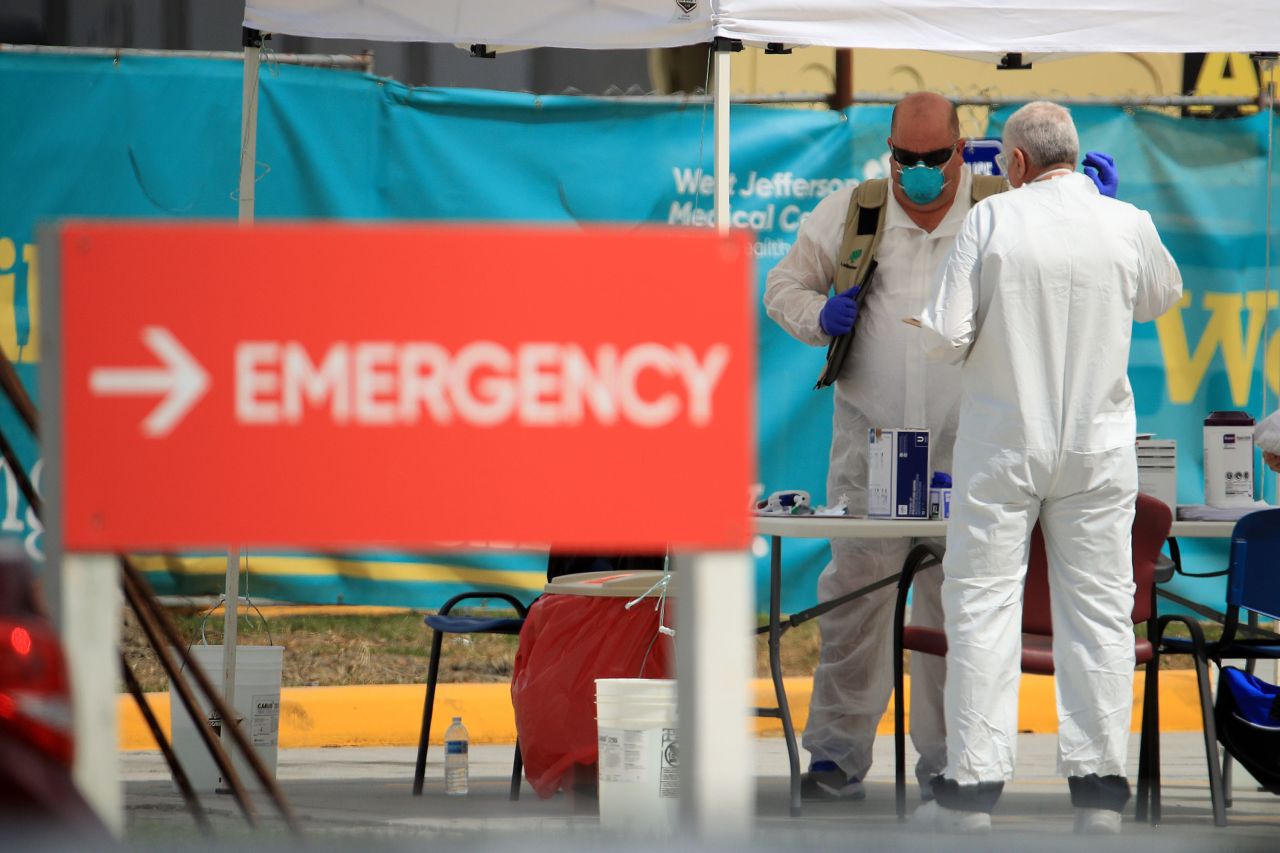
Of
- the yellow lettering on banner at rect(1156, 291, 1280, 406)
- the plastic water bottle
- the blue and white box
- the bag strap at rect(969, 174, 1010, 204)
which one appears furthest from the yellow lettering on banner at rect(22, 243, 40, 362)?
the yellow lettering on banner at rect(1156, 291, 1280, 406)

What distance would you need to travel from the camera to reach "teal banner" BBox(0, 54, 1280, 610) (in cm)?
663

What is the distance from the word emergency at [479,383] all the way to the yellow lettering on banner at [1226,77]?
7.07 metres

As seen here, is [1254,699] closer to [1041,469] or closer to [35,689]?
[1041,469]

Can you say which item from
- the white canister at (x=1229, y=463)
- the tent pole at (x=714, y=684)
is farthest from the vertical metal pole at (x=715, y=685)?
the white canister at (x=1229, y=463)

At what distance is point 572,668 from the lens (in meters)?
4.87

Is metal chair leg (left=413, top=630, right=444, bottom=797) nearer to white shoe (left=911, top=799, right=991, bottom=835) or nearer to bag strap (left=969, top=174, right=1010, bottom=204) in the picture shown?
white shoe (left=911, top=799, right=991, bottom=835)

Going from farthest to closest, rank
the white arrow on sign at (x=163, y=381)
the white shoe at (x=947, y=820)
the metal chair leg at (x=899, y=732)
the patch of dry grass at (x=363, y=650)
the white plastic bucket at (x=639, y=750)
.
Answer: the patch of dry grass at (x=363, y=650) < the metal chair leg at (x=899, y=732) < the white plastic bucket at (x=639, y=750) < the white shoe at (x=947, y=820) < the white arrow on sign at (x=163, y=381)

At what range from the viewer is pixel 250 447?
61.4 inches

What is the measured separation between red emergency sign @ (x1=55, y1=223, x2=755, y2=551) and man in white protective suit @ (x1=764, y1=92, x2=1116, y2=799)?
11.8ft

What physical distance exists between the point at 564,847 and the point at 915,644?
342 cm

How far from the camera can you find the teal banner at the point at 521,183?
6633 millimetres

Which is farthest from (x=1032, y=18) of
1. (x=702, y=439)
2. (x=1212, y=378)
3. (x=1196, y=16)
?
(x=702, y=439)

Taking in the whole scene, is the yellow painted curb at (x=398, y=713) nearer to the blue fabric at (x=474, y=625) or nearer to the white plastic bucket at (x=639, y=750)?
the blue fabric at (x=474, y=625)

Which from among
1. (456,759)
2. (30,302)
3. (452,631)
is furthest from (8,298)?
(456,759)
